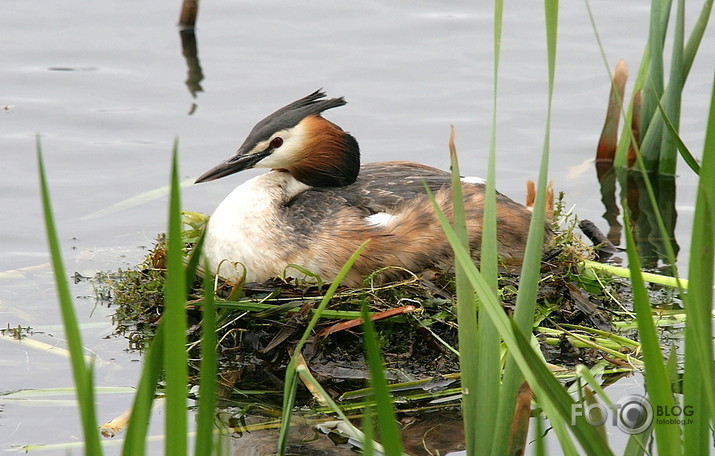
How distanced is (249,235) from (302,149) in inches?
20.2

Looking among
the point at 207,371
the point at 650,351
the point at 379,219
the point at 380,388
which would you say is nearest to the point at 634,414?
→ the point at 650,351

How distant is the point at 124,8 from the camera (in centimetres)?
898

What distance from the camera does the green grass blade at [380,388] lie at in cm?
199

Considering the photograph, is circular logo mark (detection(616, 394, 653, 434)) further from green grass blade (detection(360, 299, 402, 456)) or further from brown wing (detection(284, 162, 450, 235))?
brown wing (detection(284, 162, 450, 235))

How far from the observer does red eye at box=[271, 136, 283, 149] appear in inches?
193

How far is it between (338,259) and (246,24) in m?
4.71

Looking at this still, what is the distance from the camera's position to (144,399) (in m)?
1.98

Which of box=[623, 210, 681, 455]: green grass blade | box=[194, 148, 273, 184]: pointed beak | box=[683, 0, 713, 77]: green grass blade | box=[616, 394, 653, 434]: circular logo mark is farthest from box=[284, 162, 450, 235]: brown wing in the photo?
box=[623, 210, 681, 455]: green grass blade

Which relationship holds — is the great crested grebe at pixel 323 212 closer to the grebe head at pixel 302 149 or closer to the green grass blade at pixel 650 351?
the grebe head at pixel 302 149

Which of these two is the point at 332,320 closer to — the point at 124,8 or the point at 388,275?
the point at 388,275

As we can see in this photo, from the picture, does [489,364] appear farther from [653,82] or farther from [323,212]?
[653,82]

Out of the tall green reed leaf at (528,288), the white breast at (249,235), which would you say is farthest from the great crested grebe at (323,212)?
the tall green reed leaf at (528,288)

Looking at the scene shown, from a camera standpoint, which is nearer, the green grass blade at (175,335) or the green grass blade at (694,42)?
the green grass blade at (175,335)

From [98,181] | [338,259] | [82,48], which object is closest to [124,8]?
[82,48]
